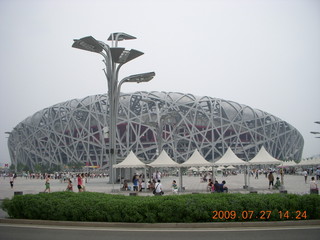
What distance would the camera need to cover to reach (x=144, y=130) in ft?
265

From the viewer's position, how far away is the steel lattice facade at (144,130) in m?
78.6

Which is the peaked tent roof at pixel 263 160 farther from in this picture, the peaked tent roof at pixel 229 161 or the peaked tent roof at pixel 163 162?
the peaked tent roof at pixel 163 162

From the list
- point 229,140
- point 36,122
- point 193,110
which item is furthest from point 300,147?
point 36,122

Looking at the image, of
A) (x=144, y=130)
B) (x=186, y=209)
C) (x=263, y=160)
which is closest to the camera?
(x=186, y=209)

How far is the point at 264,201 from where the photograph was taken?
11266mm

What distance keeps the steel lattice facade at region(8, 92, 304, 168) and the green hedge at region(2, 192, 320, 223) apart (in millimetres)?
63742

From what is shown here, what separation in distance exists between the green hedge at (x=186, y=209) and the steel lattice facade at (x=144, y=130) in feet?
209

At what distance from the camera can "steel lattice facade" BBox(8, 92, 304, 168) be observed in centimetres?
7856

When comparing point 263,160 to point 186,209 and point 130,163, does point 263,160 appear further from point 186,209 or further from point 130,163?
point 186,209

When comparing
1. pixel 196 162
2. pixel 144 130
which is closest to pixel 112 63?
pixel 196 162

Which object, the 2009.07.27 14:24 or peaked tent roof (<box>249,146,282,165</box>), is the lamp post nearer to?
peaked tent roof (<box>249,146,282,165</box>)

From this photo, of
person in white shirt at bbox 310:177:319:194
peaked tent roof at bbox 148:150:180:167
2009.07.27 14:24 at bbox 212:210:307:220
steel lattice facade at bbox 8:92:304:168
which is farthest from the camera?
steel lattice facade at bbox 8:92:304:168

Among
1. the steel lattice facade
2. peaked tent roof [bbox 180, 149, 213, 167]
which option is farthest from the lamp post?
the steel lattice facade

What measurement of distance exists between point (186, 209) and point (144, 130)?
70.0 meters
